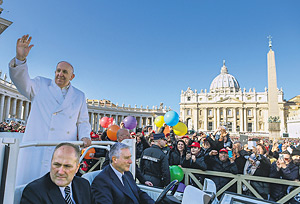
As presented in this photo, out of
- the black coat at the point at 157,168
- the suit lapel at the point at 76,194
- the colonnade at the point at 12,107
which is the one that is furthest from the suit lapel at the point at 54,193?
the colonnade at the point at 12,107

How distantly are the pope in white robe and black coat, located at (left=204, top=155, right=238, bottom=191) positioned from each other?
3.94 metres

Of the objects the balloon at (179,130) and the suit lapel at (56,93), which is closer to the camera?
the suit lapel at (56,93)

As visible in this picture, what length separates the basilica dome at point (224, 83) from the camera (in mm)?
93500

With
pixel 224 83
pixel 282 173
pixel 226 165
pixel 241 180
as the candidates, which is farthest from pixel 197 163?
pixel 224 83

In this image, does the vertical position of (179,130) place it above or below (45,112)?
below

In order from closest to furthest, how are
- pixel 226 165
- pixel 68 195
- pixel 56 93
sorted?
pixel 68 195
pixel 56 93
pixel 226 165

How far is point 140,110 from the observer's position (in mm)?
66188

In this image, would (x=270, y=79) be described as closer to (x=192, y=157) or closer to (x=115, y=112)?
(x=192, y=157)

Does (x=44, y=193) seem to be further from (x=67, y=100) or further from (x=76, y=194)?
(x=67, y=100)

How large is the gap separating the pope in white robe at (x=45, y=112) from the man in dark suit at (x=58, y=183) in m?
0.63

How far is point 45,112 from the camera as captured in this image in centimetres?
263

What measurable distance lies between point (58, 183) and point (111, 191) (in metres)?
1.06

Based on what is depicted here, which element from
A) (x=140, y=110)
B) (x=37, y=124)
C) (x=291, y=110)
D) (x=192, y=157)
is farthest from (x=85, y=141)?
(x=291, y=110)

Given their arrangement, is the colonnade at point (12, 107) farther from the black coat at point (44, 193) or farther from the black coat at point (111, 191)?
the black coat at point (44, 193)
